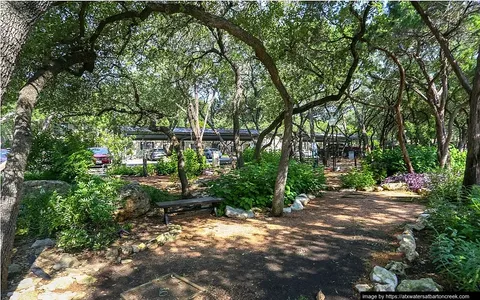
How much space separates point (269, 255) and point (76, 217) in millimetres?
2940

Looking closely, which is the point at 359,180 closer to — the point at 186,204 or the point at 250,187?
the point at 250,187

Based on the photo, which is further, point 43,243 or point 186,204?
point 186,204

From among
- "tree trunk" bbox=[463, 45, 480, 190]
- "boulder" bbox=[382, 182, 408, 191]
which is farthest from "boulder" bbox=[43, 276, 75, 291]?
"boulder" bbox=[382, 182, 408, 191]

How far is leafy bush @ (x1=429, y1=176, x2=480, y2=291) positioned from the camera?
2.39 m

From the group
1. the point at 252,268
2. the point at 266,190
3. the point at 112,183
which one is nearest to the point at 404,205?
the point at 266,190

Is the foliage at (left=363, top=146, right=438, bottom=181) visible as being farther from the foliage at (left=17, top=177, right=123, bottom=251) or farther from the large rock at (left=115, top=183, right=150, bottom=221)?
the foliage at (left=17, top=177, right=123, bottom=251)

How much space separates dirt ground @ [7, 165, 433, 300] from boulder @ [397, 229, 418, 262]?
120 millimetres

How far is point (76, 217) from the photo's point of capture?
4.15 m

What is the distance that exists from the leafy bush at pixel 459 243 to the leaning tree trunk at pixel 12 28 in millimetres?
4200

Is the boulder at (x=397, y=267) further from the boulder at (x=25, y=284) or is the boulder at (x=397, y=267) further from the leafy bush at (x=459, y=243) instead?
the boulder at (x=25, y=284)

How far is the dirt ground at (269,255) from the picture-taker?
297 centimetres

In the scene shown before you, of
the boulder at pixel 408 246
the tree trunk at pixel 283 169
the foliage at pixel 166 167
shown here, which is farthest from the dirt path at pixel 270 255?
the foliage at pixel 166 167

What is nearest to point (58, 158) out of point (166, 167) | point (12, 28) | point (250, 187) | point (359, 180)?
point (250, 187)

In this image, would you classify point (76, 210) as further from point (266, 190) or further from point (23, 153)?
point (266, 190)
